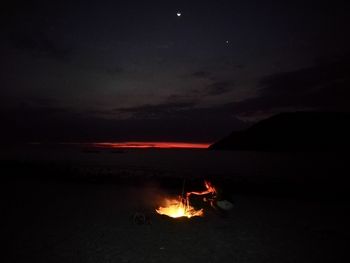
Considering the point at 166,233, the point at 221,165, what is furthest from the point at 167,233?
the point at 221,165

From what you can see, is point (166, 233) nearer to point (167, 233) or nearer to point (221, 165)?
point (167, 233)

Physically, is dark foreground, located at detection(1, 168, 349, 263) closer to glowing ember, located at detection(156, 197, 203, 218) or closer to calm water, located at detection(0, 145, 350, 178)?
glowing ember, located at detection(156, 197, 203, 218)

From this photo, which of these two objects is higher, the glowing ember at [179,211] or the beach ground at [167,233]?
the glowing ember at [179,211]

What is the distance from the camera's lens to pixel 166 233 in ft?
36.8

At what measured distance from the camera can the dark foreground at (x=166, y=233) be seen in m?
9.08

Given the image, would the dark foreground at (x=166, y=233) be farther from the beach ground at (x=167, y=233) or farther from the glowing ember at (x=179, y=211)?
the glowing ember at (x=179, y=211)

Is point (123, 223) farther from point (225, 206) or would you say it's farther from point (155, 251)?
point (225, 206)

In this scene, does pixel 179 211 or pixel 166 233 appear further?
pixel 179 211

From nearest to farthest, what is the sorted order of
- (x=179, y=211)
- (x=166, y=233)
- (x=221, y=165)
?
(x=166, y=233) < (x=179, y=211) < (x=221, y=165)

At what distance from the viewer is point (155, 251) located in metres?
9.41

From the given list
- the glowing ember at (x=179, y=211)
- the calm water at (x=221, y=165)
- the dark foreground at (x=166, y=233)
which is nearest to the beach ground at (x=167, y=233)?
the dark foreground at (x=166, y=233)

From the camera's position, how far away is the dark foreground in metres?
9.08

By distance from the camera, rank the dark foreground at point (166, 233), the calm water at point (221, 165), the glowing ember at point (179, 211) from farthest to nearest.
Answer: the calm water at point (221, 165) < the glowing ember at point (179, 211) < the dark foreground at point (166, 233)

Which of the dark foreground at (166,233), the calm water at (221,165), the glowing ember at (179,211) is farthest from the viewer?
the calm water at (221,165)
